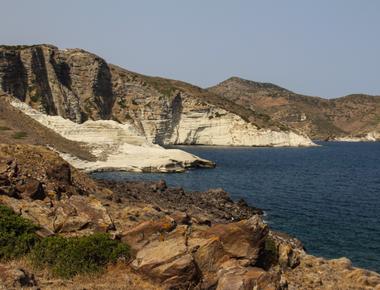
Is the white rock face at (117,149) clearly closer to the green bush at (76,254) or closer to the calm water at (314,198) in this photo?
the calm water at (314,198)

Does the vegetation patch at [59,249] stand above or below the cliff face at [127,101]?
below

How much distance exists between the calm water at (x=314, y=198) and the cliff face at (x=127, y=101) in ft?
105

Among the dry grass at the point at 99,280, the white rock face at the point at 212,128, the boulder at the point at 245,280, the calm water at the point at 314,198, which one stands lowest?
the calm water at the point at 314,198

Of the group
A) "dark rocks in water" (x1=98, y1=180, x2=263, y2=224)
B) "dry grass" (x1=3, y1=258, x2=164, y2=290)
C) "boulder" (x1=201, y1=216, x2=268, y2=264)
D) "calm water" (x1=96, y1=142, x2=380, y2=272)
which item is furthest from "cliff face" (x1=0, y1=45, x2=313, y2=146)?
"dry grass" (x1=3, y1=258, x2=164, y2=290)

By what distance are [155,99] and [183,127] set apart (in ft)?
55.5

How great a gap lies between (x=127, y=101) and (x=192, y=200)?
97.2 m

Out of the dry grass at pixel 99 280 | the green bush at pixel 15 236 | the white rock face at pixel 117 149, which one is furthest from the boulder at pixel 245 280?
the white rock face at pixel 117 149

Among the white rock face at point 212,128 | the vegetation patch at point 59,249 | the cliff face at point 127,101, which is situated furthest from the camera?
the white rock face at point 212,128

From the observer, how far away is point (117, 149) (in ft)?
241

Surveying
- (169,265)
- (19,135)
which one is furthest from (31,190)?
(19,135)

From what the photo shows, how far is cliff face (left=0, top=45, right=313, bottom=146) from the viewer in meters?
107

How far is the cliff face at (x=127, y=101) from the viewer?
350 ft

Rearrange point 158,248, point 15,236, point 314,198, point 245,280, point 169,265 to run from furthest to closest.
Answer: point 314,198
point 15,236
point 158,248
point 169,265
point 245,280

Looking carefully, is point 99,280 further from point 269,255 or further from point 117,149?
point 117,149
